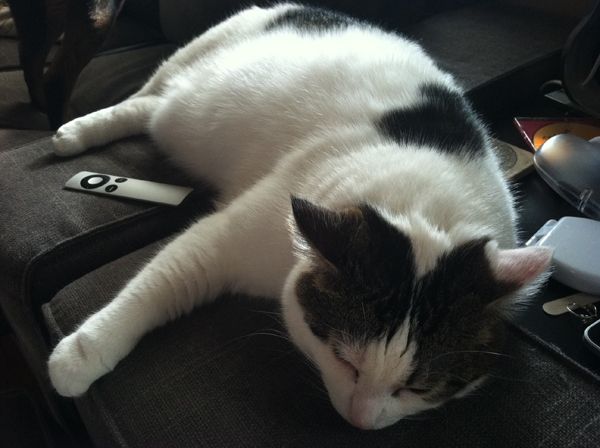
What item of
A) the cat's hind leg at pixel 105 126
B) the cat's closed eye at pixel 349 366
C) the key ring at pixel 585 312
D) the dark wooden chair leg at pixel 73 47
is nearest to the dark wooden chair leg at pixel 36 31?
the dark wooden chair leg at pixel 73 47

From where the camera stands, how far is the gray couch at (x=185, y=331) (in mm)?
829

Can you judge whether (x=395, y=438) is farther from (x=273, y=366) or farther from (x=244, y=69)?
(x=244, y=69)

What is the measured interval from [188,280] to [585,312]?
83 cm

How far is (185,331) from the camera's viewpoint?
100cm

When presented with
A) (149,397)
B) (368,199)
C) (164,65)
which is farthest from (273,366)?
(164,65)

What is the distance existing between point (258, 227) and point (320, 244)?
339 mm

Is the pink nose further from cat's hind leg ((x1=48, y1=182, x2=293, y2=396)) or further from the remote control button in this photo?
the remote control button

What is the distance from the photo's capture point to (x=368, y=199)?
3.03 ft

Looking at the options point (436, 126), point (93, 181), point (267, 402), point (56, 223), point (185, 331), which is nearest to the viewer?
point (267, 402)

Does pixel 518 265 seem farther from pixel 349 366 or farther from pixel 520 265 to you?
pixel 349 366

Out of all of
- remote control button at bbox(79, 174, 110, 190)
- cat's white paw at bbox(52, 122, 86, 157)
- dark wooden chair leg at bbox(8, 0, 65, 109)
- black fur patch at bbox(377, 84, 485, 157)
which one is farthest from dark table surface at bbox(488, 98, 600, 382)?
dark wooden chair leg at bbox(8, 0, 65, 109)

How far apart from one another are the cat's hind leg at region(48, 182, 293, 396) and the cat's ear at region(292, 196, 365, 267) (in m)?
0.26

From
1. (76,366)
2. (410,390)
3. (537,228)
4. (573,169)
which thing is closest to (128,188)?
(76,366)

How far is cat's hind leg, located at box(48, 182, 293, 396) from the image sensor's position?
3.05 ft
